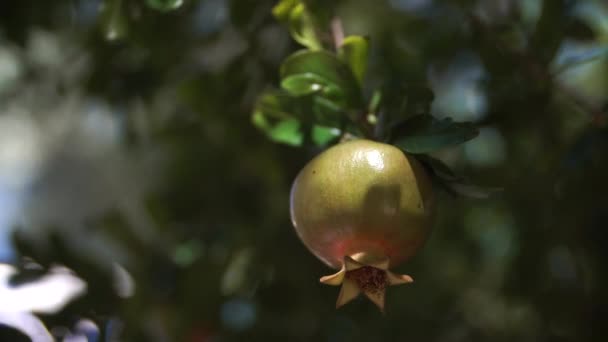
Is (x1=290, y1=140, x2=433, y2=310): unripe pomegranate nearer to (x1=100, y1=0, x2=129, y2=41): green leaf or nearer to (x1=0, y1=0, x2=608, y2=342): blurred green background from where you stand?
(x1=0, y1=0, x2=608, y2=342): blurred green background

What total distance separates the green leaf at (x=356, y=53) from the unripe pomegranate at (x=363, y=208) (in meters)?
0.11

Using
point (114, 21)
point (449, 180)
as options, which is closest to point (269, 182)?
point (114, 21)

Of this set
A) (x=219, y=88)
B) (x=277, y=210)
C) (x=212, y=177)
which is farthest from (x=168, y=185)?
(x=219, y=88)

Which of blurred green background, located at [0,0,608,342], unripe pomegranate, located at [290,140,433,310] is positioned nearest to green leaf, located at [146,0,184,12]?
blurred green background, located at [0,0,608,342]

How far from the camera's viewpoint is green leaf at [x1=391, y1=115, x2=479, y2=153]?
1.67 ft

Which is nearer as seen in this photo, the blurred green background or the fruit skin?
the fruit skin

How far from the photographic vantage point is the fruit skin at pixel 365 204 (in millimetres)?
489

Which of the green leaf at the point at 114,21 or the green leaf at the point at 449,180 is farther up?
the green leaf at the point at 114,21

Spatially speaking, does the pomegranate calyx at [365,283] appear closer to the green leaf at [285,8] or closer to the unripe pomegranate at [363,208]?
the unripe pomegranate at [363,208]

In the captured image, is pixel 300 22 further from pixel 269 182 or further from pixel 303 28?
pixel 269 182

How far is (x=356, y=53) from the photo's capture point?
607mm

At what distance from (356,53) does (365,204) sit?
7.0 inches

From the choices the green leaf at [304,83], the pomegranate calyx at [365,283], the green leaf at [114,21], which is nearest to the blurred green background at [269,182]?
the green leaf at [114,21]

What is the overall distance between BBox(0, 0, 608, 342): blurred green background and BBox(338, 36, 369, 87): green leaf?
0.08 meters
